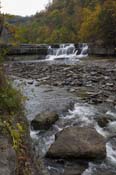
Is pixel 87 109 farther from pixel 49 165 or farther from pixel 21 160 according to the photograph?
pixel 21 160

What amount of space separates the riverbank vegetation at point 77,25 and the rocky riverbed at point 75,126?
241cm

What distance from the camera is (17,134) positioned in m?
4.10

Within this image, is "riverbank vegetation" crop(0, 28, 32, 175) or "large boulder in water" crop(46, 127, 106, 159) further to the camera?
"large boulder in water" crop(46, 127, 106, 159)

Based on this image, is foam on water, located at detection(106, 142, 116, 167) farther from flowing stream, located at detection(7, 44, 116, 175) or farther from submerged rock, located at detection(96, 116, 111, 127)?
submerged rock, located at detection(96, 116, 111, 127)

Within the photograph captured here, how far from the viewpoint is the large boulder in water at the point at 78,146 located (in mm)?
6262

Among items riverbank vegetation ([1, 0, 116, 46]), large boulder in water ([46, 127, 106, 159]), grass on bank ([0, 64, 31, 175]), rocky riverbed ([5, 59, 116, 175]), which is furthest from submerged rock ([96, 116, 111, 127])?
riverbank vegetation ([1, 0, 116, 46])

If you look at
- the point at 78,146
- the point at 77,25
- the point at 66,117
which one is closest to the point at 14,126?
the point at 78,146

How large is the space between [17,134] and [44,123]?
4.18 meters

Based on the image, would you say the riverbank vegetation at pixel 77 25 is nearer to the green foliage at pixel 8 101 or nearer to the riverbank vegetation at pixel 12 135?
the green foliage at pixel 8 101

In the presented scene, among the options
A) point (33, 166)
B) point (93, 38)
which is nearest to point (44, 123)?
point (33, 166)

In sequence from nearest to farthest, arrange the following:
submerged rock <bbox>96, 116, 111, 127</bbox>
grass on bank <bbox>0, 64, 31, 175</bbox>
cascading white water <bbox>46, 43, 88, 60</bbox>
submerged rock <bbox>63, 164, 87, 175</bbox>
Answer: grass on bank <bbox>0, 64, 31, 175</bbox>
submerged rock <bbox>63, 164, 87, 175</bbox>
submerged rock <bbox>96, 116, 111, 127</bbox>
cascading white water <bbox>46, 43, 88, 60</bbox>

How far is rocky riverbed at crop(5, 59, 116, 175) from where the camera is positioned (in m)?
6.13

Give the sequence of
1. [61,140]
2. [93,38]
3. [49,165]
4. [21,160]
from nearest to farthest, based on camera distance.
Answer: [21,160] < [49,165] < [61,140] < [93,38]

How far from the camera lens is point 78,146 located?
6.32 meters
